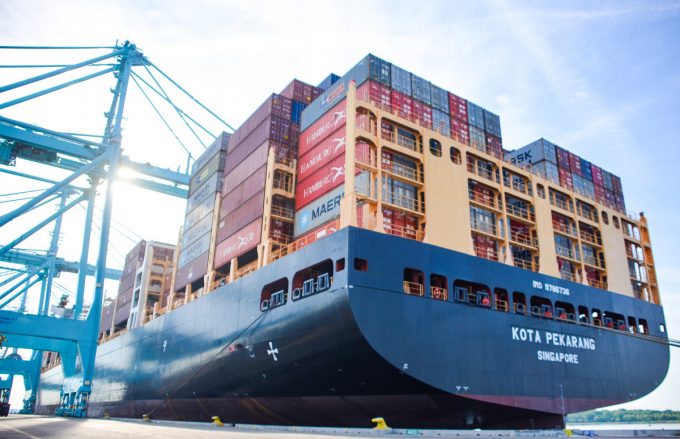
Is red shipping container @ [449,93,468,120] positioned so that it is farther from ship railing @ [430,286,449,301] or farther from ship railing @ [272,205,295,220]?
ship railing @ [430,286,449,301]

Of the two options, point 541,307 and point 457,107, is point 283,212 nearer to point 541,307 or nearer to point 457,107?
point 457,107

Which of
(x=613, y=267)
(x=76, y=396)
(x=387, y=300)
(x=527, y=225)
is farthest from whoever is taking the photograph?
(x=613, y=267)

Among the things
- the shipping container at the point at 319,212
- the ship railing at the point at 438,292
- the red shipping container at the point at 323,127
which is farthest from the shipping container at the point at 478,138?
the ship railing at the point at 438,292

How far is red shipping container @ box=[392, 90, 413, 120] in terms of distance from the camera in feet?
63.9

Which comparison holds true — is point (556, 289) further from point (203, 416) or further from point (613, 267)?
point (203, 416)

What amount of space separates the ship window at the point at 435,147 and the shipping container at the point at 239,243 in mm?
7344

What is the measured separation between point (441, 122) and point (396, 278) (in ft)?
28.2

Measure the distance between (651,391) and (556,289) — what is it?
797 centimetres

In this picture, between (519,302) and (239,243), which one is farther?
(239,243)

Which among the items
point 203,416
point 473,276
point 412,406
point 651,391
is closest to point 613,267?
point 651,391

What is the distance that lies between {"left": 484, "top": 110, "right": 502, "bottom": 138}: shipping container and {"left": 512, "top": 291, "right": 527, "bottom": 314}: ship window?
793 cm

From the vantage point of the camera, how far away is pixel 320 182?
18719 mm

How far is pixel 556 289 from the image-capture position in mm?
19797

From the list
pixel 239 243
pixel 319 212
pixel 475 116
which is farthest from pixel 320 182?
pixel 475 116
